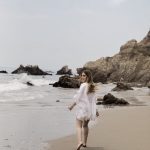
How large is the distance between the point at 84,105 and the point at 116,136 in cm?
172

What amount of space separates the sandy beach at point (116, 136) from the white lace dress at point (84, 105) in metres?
0.65

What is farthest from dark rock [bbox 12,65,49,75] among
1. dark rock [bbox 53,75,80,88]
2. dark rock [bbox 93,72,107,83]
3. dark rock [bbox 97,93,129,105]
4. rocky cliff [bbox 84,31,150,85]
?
dark rock [bbox 97,93,129,105]

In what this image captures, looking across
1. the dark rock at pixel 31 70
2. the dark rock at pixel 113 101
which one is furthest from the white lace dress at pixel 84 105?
the dark rock at pixel 31 70

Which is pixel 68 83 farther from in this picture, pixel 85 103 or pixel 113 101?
pixel 85 103

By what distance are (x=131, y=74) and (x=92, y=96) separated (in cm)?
7081

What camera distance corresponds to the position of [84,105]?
9328 mm

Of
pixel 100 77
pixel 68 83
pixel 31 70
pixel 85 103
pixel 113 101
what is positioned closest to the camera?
pixel 85 103

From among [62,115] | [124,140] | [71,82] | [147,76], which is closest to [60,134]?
[124,140]

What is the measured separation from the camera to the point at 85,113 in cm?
932

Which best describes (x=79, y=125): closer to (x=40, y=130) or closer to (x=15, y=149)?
(x=15, y=149)

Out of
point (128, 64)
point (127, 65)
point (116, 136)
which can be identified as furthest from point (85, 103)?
point (128, 64)

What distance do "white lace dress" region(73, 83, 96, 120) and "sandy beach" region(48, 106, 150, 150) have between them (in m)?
0.65

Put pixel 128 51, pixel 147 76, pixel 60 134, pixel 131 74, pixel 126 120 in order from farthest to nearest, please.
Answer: pixel 128 51, pixel 131 74, pixel 147 76, pixel 126 120, pixel 60 134

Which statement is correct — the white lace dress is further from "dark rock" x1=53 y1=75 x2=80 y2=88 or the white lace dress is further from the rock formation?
the rock formation
